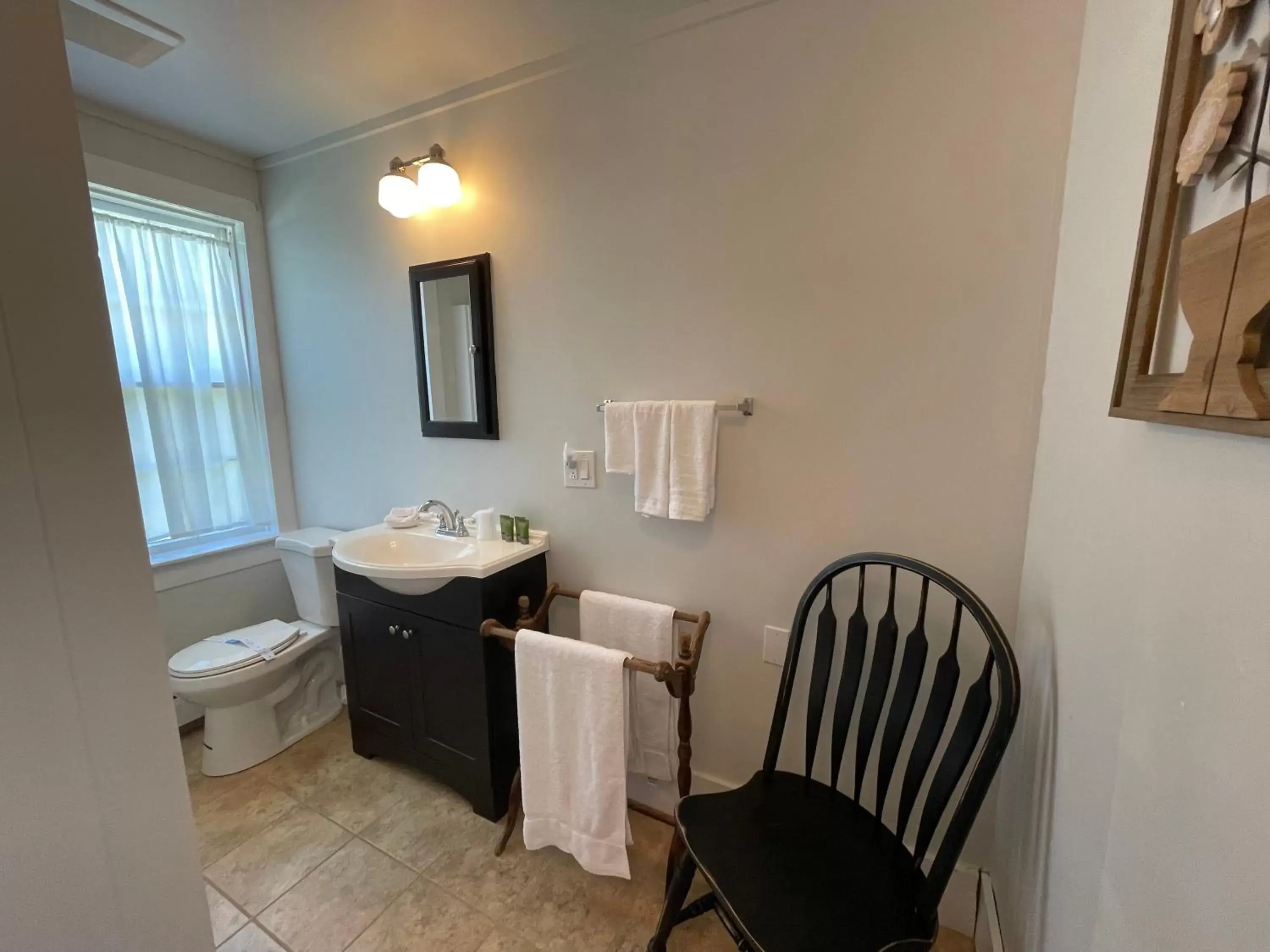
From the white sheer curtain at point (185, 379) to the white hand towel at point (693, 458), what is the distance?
199 cm

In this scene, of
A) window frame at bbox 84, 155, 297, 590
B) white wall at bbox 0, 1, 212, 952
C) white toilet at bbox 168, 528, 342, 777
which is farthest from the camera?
window frame at bbox 84, 155, 297, 590

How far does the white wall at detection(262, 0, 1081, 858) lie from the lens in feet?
3.75

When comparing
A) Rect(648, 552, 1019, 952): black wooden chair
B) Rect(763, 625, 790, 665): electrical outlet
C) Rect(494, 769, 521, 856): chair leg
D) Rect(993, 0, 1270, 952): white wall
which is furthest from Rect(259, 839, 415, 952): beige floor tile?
Rect(993, 0, 1270, 952): white wall

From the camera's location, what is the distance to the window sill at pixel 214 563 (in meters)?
2.09

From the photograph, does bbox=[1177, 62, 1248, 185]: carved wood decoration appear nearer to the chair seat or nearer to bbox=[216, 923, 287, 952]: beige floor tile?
the chair seat

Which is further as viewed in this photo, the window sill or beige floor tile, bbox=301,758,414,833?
the window sill

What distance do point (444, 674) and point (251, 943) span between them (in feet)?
2.53

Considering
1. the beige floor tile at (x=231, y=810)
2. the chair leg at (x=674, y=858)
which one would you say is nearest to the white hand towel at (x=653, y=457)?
the chair leg at (x=674, y=858)

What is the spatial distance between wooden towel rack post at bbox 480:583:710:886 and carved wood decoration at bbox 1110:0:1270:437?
1.07 meters

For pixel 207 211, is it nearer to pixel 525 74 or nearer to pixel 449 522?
pixel 525 74

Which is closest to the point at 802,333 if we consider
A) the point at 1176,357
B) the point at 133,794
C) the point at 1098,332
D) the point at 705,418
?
the point at 705,418

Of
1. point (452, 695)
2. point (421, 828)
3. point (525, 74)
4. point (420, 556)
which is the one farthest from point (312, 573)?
point (525, 74)

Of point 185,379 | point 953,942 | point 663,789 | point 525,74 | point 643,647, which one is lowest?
point 953,942

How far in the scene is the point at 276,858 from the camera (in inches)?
63.7
